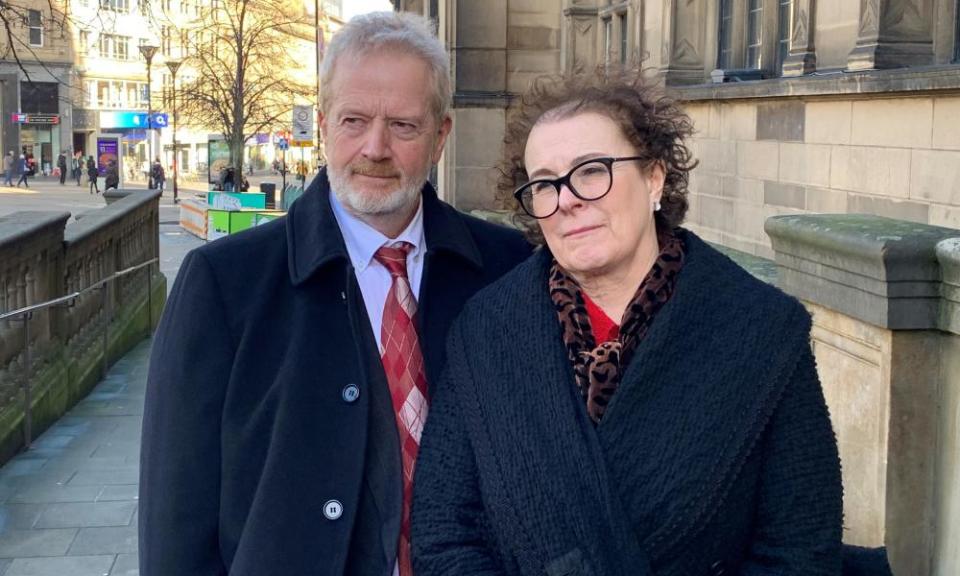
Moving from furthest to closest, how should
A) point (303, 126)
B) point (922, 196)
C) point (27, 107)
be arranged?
point (27, 107) < point (303, 126) < point (922, 196)

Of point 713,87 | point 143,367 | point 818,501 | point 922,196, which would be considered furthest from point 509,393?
point 143,367

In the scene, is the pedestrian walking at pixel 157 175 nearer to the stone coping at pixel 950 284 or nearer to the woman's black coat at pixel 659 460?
the stone coping at pixel 950 284

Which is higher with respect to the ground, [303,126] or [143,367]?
[303,126]

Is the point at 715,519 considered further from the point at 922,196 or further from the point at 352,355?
the point at 922,196

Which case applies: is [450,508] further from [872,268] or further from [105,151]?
[105,151]

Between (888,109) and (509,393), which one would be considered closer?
(509,393)

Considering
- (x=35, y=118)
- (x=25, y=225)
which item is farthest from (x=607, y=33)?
(x=35, y=118)

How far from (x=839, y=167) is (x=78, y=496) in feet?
18.1

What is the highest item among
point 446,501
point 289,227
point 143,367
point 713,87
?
point 713,87

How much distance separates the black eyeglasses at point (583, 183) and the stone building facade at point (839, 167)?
0.94 ft

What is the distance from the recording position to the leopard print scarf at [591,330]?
2455mm

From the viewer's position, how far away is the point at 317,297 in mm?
2801

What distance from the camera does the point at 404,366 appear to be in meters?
2.82

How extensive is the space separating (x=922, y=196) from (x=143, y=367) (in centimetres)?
737
